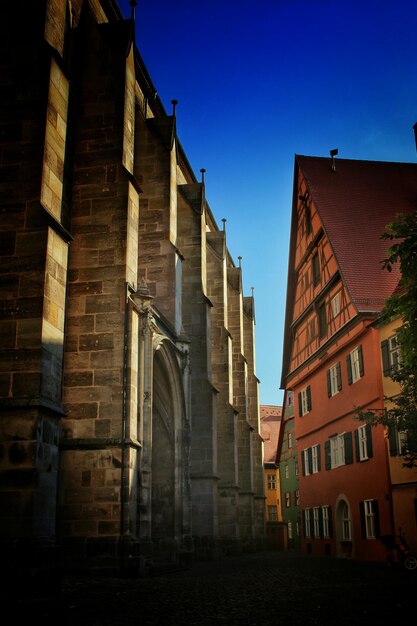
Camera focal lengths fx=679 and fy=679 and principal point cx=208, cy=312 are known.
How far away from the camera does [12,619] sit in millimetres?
6012

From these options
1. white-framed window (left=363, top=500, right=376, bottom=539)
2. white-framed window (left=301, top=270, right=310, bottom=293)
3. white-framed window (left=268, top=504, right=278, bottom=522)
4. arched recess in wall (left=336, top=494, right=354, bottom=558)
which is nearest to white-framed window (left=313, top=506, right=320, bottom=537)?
arched recess in wall (left=336, top=494, right=354, bottom=558)

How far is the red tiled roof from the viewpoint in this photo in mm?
23120

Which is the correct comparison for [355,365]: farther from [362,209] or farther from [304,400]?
[304,400]

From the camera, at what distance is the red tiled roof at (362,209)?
23.1m

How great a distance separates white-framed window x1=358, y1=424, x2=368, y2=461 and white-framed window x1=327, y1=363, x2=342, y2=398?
272cm

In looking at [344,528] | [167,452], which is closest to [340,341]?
[344,528]

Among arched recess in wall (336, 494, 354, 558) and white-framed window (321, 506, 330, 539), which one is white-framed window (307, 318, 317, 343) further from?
arched recess in wall (336, 494, 354, 558)

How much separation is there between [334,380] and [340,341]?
1821 millimetres

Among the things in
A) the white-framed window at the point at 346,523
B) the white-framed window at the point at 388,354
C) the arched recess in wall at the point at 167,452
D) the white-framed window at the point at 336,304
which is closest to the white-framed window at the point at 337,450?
the white-framed window at the point at 346,523

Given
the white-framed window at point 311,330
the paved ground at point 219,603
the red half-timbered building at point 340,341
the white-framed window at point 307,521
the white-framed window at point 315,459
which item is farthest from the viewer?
the white-framed window at point 307,521

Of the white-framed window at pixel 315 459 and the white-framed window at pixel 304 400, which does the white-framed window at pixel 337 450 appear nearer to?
the white-framed window at pixel 315 459

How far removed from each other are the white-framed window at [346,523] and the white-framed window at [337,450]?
1.53 meters

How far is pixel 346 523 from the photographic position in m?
23.9

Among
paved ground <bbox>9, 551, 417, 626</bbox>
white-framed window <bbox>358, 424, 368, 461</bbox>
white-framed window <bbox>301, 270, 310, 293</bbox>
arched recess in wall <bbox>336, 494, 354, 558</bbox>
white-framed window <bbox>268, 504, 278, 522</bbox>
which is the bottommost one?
paved ground <bbox>9, 551, 417, 626</bbox>
